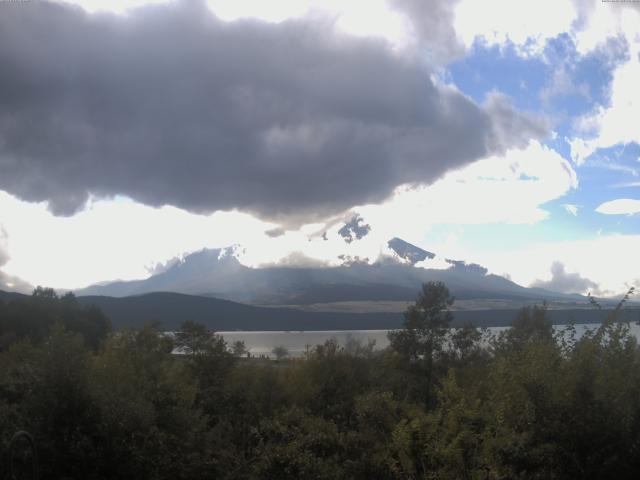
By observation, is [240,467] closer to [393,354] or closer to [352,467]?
[352,467]

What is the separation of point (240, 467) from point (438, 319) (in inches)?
1509

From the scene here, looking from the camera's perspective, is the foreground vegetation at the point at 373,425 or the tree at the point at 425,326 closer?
the foreground vegetation at the point at 373,425

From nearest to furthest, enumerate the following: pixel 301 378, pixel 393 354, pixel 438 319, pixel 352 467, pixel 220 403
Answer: pixel 352 467 < pixel 220 403 < pixel 301 378 < pixel 393 354 < pixel 438 319

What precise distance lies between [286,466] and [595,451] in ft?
25.3

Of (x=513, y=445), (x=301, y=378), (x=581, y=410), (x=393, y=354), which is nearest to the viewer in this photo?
(x=513, y=445)

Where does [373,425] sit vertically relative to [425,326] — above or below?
below

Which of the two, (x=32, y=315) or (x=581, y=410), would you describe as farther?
(x=32, y=315)

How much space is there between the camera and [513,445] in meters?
13.5

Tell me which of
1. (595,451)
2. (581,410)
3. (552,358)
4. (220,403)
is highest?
(552,358)

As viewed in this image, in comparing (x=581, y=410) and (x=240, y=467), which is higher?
(x=581, y=410)

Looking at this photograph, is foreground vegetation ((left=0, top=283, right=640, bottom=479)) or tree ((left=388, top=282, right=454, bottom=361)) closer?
foreground vegetation ((left=0, top=283, right=640, bottom=479))

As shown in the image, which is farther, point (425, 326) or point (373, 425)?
point (425, 326)

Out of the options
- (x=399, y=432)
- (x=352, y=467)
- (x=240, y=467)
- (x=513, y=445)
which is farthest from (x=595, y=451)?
(x=240, y=467)

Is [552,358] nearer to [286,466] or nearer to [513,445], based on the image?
[513,445]
